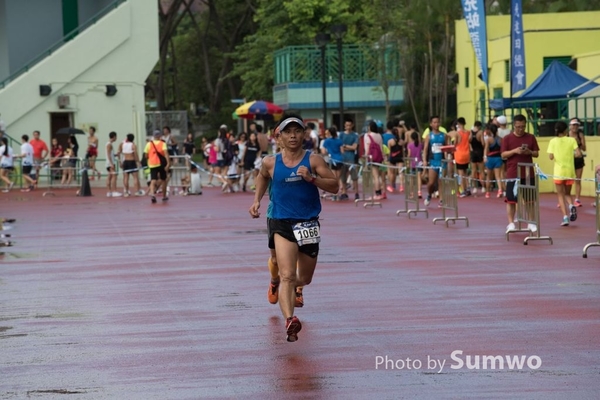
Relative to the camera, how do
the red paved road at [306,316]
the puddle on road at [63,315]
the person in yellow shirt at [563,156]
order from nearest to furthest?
the red paved road at [306,316], the puddle on road at [63,315], the person in yellow shirt at [563,156]

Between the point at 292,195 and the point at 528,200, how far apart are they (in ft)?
27.3

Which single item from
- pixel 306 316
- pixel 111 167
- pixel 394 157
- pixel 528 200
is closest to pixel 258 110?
pixel 111 167

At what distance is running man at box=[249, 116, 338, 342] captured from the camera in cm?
1045

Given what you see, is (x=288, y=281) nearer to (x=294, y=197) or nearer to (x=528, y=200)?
(x=294, y=197)

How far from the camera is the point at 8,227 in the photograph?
24281 millimetres

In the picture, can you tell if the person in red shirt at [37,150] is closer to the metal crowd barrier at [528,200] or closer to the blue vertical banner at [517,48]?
the blue vertical banner at [517,48]

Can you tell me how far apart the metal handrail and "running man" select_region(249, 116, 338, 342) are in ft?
115

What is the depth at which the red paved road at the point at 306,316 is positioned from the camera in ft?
27.7

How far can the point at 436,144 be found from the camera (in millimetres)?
28016

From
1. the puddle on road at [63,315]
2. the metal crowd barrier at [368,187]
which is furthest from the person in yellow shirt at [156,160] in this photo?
the puddle on road at [63,315]

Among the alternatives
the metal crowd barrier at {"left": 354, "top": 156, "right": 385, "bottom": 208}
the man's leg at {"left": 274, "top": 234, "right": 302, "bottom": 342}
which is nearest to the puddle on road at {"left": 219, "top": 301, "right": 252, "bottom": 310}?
the man's leg at {"left": 274, "top": 234, "right": 302, "bottom": 342}

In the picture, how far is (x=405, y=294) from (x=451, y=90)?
1659 inches

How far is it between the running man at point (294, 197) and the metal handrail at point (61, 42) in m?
35.1

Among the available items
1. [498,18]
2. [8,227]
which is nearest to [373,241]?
[8,227]
